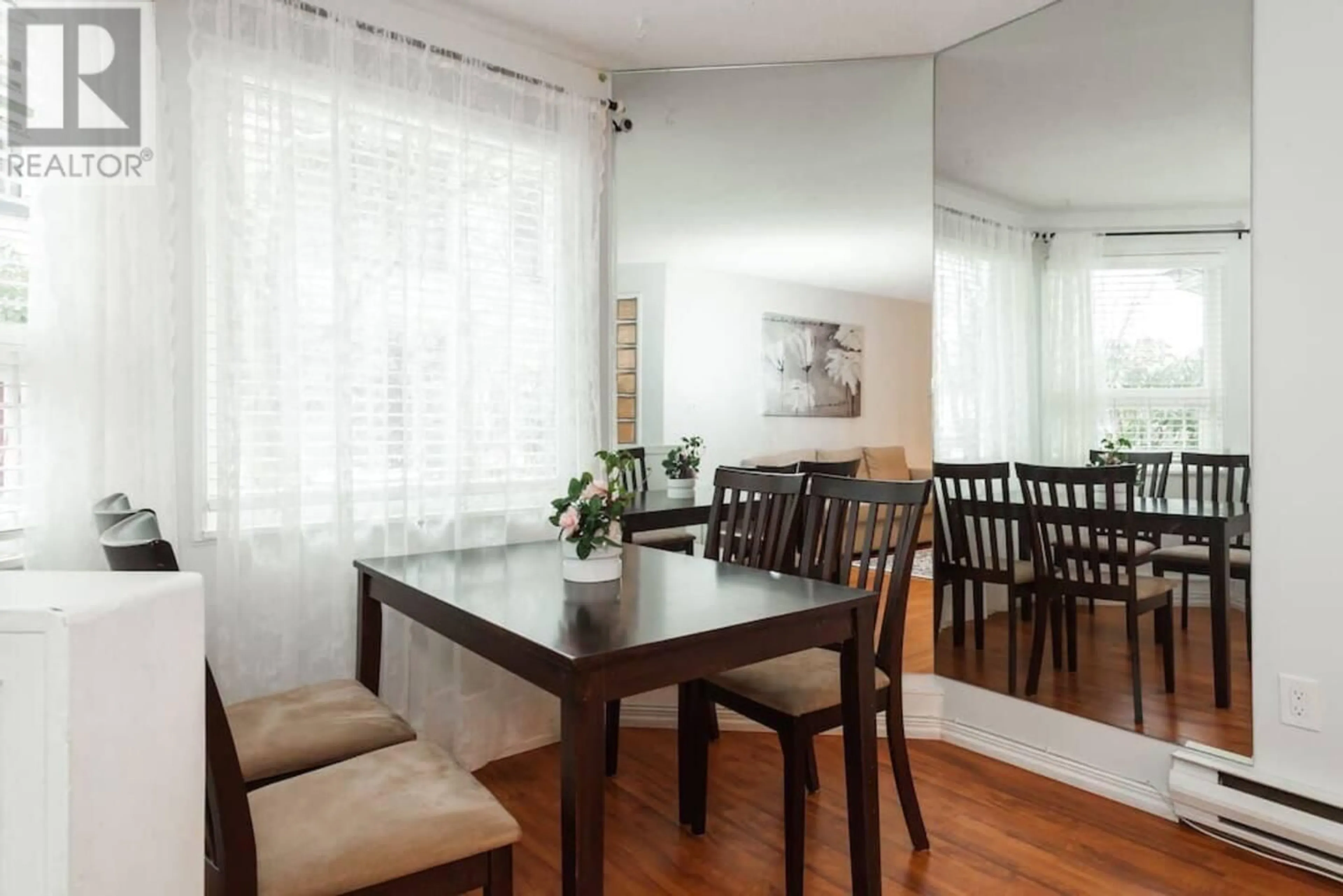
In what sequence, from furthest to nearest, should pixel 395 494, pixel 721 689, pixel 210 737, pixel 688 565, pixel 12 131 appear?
pixel 395 494 → pixel 688 565 → pixel 721 689 → pixel 12 131 → pixel 210 737

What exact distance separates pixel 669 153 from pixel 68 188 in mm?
1928

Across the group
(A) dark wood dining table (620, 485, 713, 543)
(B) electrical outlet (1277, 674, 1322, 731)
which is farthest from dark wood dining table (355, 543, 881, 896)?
(B) electrical outlet (1277, 674, 1322, 731)

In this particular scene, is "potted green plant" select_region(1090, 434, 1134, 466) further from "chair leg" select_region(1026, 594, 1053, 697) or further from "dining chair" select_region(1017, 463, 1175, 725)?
"chair leg" select_region(1026, 594, 1053, 697)

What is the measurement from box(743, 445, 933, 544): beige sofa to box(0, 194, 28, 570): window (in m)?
2.24

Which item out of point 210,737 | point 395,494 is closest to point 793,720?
point 210,737

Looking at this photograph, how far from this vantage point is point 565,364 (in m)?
2.91

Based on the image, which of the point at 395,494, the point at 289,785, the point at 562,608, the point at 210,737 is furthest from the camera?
the point at 395,494

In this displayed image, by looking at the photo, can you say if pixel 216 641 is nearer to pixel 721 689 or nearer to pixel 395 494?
pixel 395 494

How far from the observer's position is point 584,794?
1381 mm

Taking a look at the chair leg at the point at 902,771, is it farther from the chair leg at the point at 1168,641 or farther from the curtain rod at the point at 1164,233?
the curtain rod at the point at 1164,233

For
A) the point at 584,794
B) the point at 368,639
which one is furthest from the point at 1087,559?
the point at 368,639

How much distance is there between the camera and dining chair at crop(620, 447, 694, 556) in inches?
119

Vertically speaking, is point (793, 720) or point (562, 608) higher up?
point (562, 608)

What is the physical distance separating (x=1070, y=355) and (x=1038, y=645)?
0.96 meters
